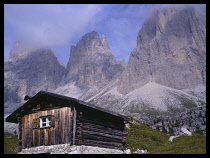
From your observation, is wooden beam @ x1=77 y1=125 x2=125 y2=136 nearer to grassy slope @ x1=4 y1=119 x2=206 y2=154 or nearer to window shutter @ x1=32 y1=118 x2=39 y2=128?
window shutter @ x1=32 y1=118 x2=39 y2=128

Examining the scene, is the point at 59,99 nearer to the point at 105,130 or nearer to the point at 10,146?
the point at 105,130

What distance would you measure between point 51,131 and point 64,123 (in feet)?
A: 5.05

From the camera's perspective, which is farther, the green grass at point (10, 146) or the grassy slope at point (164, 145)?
the green grass at point (10, 146)

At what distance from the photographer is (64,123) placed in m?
22.8

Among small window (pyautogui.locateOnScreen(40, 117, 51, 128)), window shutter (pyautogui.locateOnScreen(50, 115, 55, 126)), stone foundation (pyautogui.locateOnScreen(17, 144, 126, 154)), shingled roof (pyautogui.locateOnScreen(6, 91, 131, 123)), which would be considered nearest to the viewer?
stone foundation (pyautogui.locateOnScreen(17, 144, 126, 154))

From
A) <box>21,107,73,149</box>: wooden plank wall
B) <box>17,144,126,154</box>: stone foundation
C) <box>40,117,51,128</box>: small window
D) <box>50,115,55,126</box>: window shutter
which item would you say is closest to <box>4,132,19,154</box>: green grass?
<box>21,107,73,149</box>: wooden plank wall

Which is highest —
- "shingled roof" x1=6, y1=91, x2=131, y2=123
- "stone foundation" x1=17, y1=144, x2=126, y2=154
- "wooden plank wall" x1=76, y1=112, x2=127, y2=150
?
"shingled roof" x1=6, y1=91, x2=131, y2=123

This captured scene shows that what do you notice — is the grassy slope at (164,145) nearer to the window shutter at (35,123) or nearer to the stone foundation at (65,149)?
the stone foundation at (65,149)

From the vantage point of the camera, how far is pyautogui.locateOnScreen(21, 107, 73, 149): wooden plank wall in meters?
22.5

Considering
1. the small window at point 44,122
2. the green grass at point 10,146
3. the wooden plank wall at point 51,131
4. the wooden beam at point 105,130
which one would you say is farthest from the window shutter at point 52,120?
the green grass at point 10,146

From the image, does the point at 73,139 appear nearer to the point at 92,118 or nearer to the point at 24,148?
the point at 92,118

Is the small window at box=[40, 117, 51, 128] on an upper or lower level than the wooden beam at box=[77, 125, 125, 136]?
upper

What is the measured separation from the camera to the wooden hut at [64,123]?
22.4 metres

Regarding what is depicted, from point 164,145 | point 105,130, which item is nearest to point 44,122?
point 105,130
